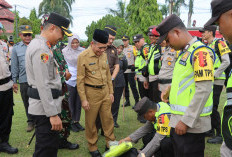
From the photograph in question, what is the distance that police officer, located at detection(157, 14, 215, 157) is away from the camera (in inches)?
78.1

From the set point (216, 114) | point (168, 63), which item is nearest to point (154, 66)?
point (168, 63)

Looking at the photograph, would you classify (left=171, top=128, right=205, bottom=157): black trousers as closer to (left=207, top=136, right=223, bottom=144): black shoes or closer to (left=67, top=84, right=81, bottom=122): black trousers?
(left=207, top=136, right=223, bottom=144): black shoes

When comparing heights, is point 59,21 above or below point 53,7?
below

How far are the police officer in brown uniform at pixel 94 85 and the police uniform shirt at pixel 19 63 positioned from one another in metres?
1.84

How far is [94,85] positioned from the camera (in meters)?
3.73

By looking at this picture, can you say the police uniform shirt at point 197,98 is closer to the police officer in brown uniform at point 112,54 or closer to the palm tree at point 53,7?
the police officer in brown uniform at point 112,54

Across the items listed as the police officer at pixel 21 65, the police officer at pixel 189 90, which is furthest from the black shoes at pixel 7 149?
the police officer at pixel 189 90

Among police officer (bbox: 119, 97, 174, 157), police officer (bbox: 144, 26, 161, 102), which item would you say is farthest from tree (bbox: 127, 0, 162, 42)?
police officer (bbox: 119, 97, 174, 157)

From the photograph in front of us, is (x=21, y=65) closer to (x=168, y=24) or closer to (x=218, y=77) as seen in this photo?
(x=168, y=24)

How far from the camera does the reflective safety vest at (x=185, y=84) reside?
210 cm

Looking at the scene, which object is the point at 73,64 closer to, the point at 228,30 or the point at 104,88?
the point at 104,88

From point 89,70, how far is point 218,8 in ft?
8.02

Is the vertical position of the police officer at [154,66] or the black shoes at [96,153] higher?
the police officer at [154,66]

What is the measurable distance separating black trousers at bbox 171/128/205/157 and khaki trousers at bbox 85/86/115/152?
1794 millimetres
